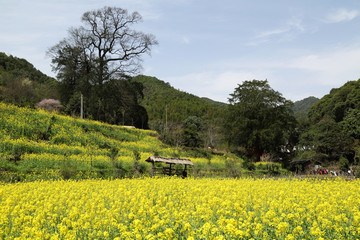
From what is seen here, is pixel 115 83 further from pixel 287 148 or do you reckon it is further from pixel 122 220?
pixel 287 148

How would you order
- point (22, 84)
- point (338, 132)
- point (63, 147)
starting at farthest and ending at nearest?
point (22, 84)
point (338, 132)
point (63, 147)

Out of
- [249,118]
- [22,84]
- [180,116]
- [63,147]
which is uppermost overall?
[22,84]

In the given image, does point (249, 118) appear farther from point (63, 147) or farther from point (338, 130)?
point (63, 147)

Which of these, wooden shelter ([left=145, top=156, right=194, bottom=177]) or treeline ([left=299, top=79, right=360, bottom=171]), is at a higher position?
treeline ([left=299, top=79, right=360, bottom=171])

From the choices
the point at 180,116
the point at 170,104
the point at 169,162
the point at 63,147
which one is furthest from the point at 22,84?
the point at 170,104

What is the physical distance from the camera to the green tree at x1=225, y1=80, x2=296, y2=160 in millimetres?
36188

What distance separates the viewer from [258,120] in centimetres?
3778

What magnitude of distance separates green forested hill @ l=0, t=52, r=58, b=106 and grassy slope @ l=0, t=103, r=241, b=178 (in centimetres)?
436

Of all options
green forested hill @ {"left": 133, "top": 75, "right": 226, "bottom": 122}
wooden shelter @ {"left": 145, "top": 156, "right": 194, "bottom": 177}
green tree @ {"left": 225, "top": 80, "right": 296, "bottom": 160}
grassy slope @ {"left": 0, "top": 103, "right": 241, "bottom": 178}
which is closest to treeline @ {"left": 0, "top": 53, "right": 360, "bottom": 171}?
green tree @ {"left": 225, "top": 80, "right": 296, "bottom": 160}

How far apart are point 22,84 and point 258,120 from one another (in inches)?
1214

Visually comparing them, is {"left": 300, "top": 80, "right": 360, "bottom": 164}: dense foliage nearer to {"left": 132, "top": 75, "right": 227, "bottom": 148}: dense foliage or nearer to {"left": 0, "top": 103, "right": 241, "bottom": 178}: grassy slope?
{"left": 132, "top": 75, "right": 227, "bottom": 148}: dense foliage

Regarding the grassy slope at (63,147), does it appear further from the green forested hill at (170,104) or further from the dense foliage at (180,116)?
the green forested hill at (170,104)

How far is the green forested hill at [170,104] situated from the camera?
7300 centimetres

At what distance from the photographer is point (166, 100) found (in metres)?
83.6
